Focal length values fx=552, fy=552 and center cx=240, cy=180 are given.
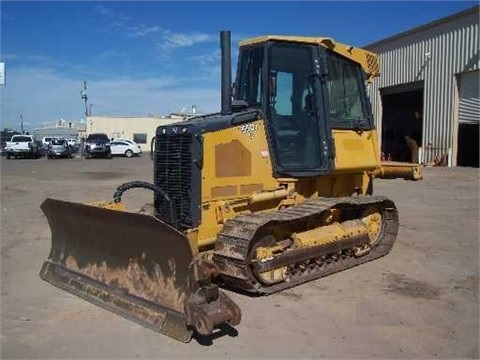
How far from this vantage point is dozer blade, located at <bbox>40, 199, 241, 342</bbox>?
5098mm

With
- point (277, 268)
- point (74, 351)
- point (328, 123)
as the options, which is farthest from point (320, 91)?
point (74, 351)

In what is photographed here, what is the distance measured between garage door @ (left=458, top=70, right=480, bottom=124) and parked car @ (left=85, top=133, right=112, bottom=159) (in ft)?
94.2

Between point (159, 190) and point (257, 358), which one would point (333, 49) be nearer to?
point (159, 190)

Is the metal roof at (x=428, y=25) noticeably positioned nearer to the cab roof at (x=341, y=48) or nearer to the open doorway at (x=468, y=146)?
the open doorway at (x=468, y=146)

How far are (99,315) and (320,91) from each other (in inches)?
157

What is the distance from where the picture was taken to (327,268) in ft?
24.2

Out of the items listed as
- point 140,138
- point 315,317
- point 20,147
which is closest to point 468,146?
point 315,317

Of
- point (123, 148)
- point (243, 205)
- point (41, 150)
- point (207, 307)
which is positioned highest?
point (123, 148)

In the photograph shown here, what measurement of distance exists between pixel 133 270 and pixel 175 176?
1.26 metres

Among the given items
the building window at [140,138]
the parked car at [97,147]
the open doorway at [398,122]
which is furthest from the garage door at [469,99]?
the building window at [140,138]

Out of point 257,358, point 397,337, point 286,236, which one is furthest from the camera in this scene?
point 286,236

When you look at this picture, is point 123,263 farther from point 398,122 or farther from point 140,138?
point 140,138

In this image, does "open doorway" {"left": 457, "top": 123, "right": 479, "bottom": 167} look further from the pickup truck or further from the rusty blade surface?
the pickup truck

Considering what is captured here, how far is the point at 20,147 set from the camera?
141ft
